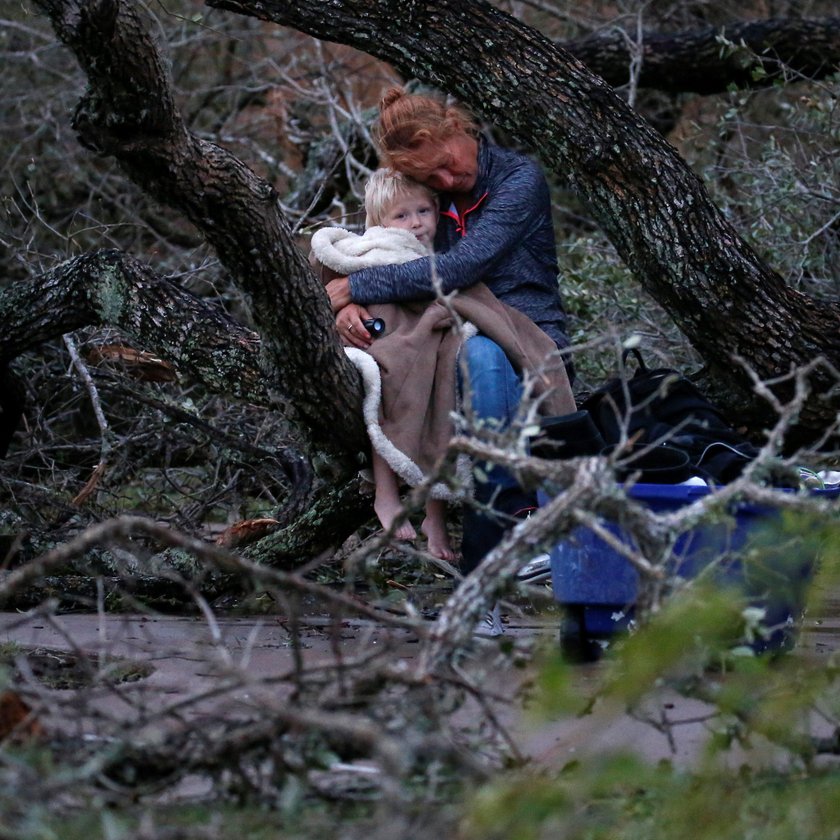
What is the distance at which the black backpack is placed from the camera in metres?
3.51

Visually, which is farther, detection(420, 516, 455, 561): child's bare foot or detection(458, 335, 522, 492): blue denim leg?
detection(420, 516, 455, 561): child's bare foot

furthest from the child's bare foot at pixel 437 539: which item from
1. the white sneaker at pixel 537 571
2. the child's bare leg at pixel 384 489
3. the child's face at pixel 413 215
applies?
the child's face at pixel 413 215

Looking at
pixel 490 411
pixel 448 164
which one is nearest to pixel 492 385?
pixel 490 411

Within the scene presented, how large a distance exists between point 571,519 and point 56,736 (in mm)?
947

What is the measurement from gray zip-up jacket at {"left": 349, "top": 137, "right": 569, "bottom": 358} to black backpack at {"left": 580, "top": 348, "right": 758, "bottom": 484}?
55 centimetres

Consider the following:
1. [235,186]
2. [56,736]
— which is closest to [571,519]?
[56,736]

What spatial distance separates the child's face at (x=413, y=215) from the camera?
4.46 m

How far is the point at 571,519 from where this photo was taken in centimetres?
231

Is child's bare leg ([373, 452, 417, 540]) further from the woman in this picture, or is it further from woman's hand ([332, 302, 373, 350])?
woman's hand ([332, 302, 373, 350])

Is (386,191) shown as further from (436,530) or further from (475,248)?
(436,530)

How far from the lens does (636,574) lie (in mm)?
3322

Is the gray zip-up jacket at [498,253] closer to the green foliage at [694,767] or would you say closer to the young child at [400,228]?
the young child at [400,228]

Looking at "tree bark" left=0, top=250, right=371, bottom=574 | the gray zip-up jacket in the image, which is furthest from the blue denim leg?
"tree bark" left=0, top=250, right=371, bottom=574

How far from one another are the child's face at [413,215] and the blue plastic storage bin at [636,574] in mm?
1345
